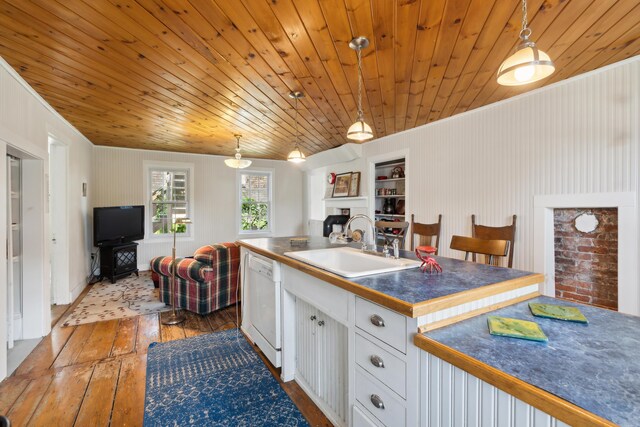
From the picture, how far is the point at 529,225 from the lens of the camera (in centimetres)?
306

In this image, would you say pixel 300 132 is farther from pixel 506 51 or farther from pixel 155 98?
pixel 506 51

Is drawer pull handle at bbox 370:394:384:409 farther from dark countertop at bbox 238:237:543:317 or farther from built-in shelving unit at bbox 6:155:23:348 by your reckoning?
built-in shelving unit at bbox 6:155:23:348

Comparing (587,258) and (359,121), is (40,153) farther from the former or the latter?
(587,258)

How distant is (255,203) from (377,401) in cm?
602

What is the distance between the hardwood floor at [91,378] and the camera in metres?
1.86

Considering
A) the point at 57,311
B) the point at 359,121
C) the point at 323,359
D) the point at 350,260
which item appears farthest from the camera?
the point at 57,311

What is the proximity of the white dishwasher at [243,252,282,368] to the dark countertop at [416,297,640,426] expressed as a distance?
1409mm

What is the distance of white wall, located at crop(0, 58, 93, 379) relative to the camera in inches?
87.8

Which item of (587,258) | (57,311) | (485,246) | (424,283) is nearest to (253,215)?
(57,311)

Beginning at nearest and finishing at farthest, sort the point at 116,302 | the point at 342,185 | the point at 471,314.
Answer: the point at 471,314 → the point at 116,302 → the point at 342,185

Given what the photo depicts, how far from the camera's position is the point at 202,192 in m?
6.23

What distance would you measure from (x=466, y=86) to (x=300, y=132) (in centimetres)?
239

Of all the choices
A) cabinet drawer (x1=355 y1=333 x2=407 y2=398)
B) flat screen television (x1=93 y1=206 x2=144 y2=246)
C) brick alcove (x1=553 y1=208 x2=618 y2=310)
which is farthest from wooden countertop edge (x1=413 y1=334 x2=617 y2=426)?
flat screen television (x1=93 y1=206 x2=144 y2=246)

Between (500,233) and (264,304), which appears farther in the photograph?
(500,233)
